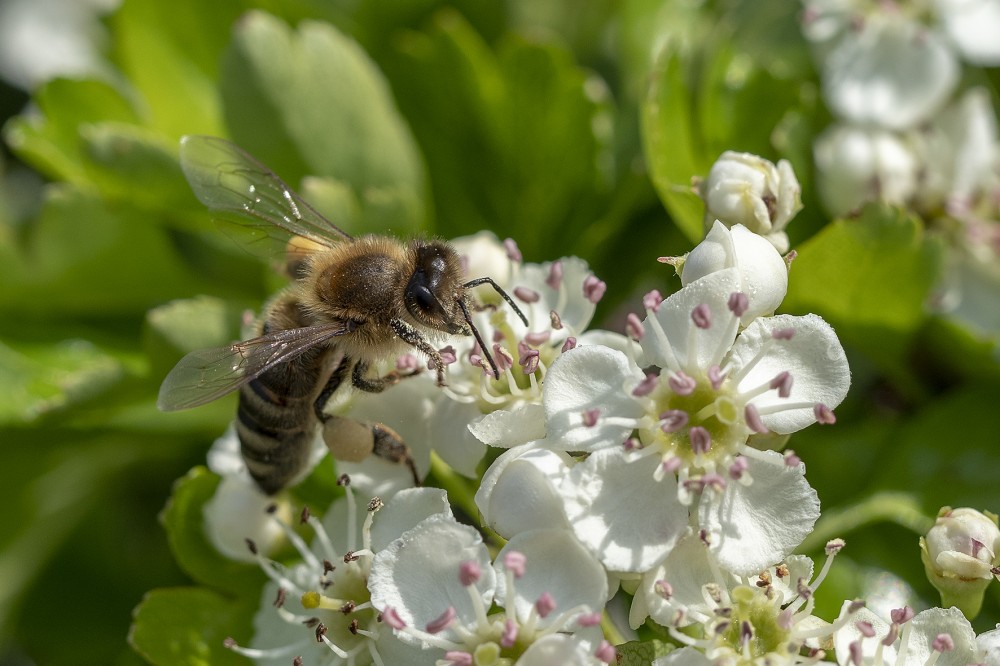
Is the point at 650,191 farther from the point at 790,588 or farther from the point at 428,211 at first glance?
the point at 790,588

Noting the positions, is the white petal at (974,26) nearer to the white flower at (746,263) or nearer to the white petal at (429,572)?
the white flower at (746,263)

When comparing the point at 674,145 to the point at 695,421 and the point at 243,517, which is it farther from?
the point at 243,517

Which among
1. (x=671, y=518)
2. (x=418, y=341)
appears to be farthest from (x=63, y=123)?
(x=671, y=518)

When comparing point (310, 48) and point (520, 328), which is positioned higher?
point (310, 48)

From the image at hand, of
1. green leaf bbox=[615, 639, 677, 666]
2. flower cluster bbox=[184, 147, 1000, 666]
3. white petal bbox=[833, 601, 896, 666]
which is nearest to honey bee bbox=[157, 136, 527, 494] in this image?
flower cluster bbox=[184, 147, 1000, 666]

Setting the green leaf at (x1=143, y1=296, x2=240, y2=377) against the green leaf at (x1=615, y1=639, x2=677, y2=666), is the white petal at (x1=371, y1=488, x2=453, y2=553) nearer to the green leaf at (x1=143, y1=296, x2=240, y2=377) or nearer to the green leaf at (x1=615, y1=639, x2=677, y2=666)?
the green leaf at (x1=615, y1=639, x2=677, y2=666)

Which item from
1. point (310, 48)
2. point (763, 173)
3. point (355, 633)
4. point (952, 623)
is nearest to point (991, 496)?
point (952, 623)

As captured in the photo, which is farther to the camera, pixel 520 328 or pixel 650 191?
pixel 650 191
